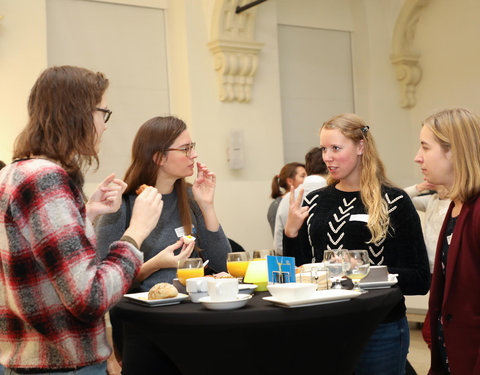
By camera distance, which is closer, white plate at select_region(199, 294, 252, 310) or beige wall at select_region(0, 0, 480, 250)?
white plate at select_region(199, 294, 252, 310)

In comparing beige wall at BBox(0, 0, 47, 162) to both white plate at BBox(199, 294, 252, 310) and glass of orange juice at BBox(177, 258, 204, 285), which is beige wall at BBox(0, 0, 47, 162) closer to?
glass of orange juice at BBox(177, 258, 204, 285)

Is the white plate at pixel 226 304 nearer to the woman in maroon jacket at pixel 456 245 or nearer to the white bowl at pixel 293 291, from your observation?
the white bowl at pixel 293 291

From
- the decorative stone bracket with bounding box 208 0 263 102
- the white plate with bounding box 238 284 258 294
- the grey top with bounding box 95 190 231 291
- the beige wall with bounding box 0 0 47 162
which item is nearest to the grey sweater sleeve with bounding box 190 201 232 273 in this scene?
the grey top with bounding box 95 190 231 291

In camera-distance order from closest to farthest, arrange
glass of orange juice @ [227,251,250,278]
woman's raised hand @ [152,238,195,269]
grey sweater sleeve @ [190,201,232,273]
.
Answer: glass of orange juice @ [227,251,250,278] → woman's raised hand @ [152,238,195,269] → grey sweater sleeve @ [190,201,232,273]

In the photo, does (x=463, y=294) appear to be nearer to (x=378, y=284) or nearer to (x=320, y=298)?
(x=378, y=284)

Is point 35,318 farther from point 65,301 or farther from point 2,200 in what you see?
point 2,200

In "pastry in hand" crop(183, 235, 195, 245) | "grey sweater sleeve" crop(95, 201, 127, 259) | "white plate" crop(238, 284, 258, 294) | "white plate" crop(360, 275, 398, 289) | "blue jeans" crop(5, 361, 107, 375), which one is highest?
"grey sweater sleeve" crop(95, 201, 127, 259)

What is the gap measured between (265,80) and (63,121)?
5973mm

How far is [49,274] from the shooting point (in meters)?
1.59

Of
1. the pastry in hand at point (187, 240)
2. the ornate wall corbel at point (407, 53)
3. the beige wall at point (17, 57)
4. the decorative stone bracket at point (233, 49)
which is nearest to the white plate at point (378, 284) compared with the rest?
the pastry in hand at point (187, 240)

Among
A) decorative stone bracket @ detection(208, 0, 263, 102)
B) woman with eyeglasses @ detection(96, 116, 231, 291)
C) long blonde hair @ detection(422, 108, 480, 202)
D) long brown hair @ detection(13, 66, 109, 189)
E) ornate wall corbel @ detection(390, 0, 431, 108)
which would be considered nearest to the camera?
long brown hair @ detection(13, 66, 109, 189)

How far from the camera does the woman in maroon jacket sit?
7.16 ft

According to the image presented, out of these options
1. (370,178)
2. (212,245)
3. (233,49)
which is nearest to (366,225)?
(370,178)

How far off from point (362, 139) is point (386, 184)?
252 mm
